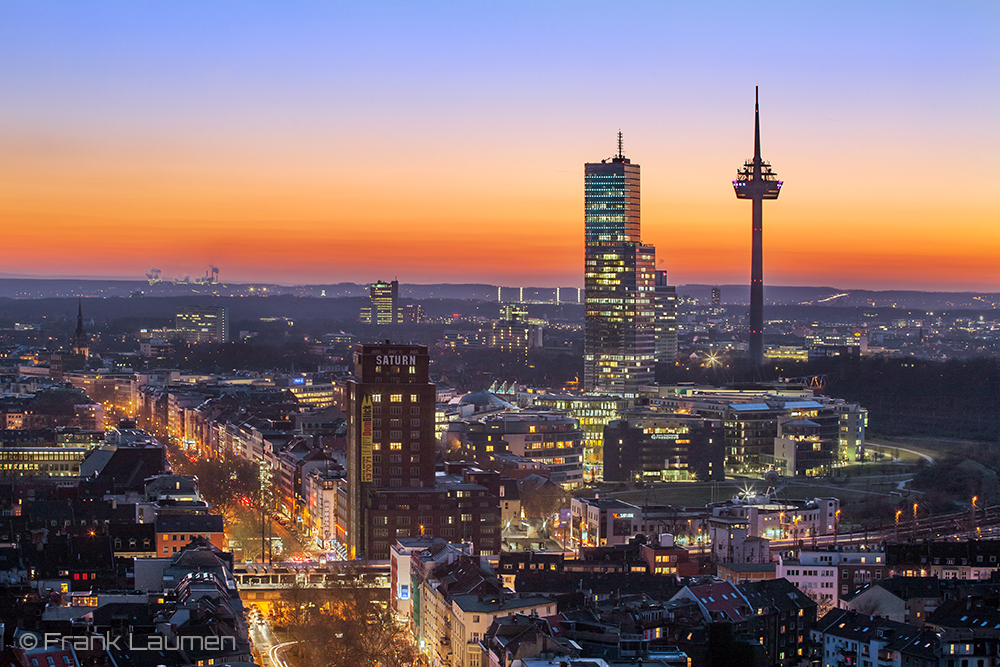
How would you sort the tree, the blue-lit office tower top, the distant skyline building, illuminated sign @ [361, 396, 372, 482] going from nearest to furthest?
the tree → illuminated sign @ [361, 396, 372, 482] → the blue-lit office tower top → the distant skyline building

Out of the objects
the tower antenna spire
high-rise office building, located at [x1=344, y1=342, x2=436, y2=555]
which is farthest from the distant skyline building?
high-rise office building, located at [x1=344, y1=342, x2=436, y2=555]

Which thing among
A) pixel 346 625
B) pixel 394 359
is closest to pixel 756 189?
pixel 394 359

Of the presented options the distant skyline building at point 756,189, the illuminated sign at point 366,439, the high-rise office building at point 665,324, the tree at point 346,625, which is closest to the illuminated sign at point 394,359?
the illuminated sign at point 366,439

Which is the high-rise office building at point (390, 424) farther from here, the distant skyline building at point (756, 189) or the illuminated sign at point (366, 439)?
the distant skyline building at point (756, 189)

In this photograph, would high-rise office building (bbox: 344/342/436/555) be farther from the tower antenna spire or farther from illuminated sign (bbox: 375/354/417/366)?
the tower antenna spire

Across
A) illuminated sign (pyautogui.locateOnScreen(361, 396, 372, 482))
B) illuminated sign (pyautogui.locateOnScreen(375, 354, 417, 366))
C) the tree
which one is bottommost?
the tree

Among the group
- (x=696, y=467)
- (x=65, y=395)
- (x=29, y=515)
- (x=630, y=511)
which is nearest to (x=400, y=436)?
(x=630, y=511)

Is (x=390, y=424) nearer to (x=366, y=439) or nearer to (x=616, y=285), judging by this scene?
(x=366, y=439)
